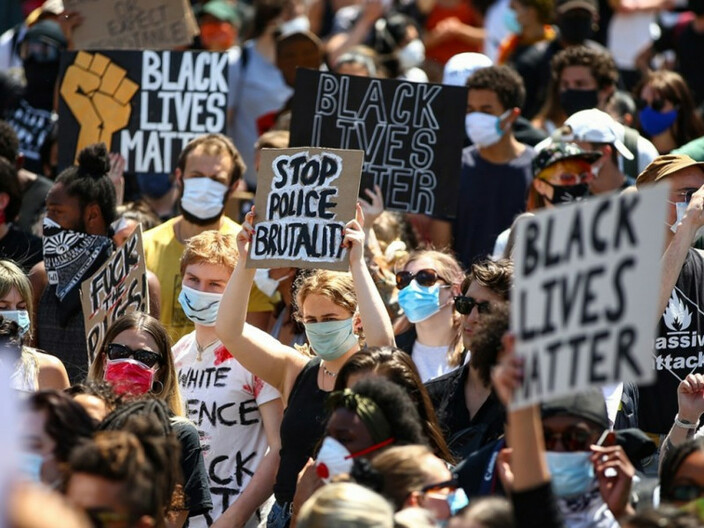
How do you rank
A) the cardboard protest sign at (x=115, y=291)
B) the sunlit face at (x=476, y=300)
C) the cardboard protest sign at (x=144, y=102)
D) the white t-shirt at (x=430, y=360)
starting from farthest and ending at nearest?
the cardboard protest sign at (x=144, y=102) → the cardboard protest sign at (x=115, y=291) → the white t-shirt at (x=430, y=360) → the sunlit face at (x=476, y=300)

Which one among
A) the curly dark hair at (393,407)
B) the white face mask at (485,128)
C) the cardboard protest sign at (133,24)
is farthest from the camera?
the cardboard protest sign at (133,24)

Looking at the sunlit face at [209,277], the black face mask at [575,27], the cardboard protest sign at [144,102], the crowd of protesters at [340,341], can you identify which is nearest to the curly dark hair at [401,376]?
the crowd of protesters at [340,341]

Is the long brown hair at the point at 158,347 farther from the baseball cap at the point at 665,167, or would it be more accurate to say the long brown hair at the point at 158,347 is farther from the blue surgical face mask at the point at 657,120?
the blue surgical face mask at the point at 657,120

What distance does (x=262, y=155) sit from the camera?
644 cm

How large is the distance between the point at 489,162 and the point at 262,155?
7.69ft

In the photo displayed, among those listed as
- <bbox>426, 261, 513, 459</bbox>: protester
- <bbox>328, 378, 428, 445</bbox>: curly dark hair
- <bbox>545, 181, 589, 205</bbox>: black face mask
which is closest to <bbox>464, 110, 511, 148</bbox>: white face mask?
<bbox>545, 181, 589, 205</bbox>: black face mask

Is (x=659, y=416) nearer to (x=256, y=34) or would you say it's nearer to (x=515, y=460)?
(x=515, y=460)

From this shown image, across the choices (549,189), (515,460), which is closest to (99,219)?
(549,189)

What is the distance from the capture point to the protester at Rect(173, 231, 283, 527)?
6.05 meters

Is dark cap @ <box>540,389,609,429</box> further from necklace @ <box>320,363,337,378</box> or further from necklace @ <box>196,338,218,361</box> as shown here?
necklace @ <box>196,338,218,361</box>

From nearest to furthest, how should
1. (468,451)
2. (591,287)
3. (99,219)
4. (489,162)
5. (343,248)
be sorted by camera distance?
(591,287)
(468,451)
(343,248)
(99,219)
(489,162)

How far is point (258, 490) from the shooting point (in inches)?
237

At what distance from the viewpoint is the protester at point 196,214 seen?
24.4 feet

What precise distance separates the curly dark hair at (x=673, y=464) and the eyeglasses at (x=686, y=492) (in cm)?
2
